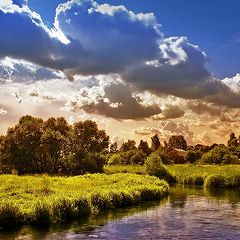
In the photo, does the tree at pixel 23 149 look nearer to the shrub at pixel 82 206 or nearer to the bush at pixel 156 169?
the bush at pixel 156 169

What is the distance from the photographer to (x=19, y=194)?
45.6 metres

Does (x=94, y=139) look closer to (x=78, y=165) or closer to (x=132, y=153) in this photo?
(x=78, y=165)

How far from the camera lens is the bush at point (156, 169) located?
88625mm

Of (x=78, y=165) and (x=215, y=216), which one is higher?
(x=78, y=165)

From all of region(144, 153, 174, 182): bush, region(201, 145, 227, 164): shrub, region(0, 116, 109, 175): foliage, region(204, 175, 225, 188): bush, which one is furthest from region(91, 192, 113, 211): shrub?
region(201, 145, 227, 164): shrub

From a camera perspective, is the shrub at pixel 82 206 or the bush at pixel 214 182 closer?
the shrub at pixel 82 206

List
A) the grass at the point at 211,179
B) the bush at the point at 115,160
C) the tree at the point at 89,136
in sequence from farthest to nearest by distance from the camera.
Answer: the bush at the point at 115,160 → the tree at the point at 89,136 → the grass at the point at 211,179

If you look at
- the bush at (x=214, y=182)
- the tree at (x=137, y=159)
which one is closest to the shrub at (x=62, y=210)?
the bush at (x=214, y=182)

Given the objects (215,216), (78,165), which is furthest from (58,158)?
(215,216)

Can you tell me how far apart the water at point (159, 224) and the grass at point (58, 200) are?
1.42 m

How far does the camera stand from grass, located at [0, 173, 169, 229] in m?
36.0

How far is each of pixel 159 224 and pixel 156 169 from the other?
50145mm

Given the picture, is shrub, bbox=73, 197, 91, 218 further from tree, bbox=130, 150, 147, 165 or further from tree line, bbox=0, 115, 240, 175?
tree, bbox=130, 150, 147, 165

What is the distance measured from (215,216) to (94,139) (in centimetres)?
6242
